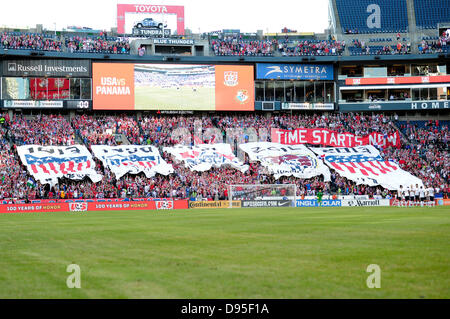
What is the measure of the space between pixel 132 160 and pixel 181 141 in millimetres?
8416

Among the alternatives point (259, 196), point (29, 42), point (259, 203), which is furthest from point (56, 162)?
point (29, 42)

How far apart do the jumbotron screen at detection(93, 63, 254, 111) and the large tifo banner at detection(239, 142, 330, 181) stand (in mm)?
10074

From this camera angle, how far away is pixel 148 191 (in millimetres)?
58312

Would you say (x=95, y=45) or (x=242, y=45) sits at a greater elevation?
(x=242, y=45)

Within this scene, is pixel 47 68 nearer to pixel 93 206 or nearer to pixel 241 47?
pixel 241 47

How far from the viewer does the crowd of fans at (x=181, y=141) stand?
57.2 meters

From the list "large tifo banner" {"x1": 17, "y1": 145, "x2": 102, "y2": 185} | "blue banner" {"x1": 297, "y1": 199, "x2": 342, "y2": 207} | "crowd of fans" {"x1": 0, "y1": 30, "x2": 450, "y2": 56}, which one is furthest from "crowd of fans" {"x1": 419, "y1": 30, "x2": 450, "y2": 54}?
"large tifo banner" {"x1": 17, "y1": 145, "x2": 102, "y2": 185}

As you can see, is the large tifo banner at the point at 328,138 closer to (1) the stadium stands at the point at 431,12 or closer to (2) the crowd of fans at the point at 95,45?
(2) the crowd of fans at the point at 95,45

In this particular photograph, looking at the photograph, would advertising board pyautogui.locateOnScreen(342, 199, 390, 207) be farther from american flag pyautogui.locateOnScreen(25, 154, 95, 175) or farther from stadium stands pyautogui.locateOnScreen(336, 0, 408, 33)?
stadium stands pyautogui.locateOnScreen(336, 0, 408, 33)

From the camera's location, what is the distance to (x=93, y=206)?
52688 millimetres

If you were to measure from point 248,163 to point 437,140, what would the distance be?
25.8m

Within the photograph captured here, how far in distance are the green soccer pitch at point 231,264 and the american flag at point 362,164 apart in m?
42.3

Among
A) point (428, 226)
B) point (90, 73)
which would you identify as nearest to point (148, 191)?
point (90, 73)

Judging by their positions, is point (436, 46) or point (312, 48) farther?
point (312, 48)
